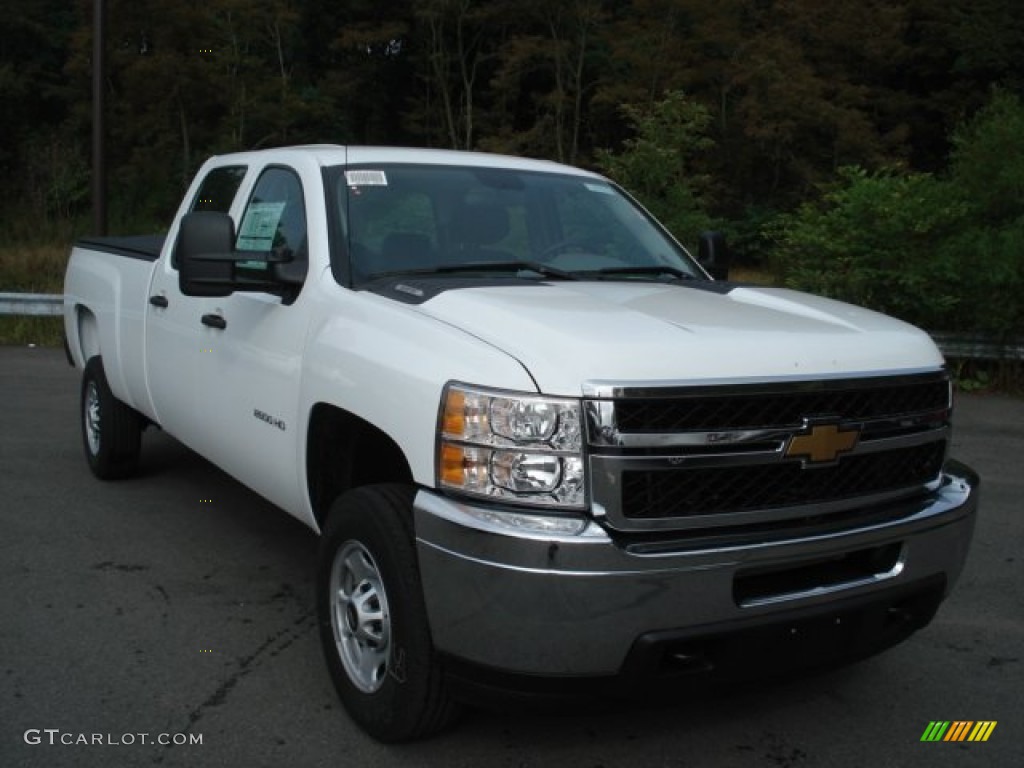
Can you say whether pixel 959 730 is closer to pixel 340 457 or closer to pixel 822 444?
pixel 822 444

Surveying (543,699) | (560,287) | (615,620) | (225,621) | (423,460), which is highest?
(560,287)

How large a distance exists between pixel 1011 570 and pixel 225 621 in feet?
11.9

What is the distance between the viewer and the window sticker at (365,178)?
407 cm

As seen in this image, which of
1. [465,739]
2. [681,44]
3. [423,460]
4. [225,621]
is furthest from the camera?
[681,44]

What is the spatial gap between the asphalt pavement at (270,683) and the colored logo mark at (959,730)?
0.03 meters

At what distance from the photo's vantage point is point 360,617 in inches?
125

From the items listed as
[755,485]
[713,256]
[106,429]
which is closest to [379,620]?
[755,485]

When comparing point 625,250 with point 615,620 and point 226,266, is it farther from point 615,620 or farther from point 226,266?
point 615,620

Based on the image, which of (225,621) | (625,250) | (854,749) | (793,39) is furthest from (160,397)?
(793,39)

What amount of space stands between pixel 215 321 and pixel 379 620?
68.8 inches

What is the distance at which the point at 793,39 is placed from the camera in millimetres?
31938

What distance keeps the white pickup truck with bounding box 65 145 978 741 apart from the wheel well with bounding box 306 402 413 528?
11 millimetres

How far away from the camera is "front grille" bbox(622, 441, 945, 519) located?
2.71 meters

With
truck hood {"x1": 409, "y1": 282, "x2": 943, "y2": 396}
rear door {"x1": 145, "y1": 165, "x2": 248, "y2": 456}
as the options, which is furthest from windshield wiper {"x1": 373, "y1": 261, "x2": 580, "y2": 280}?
rear door {"x1": 145, "y1": 165, "x2": 248, "y2": 456}
